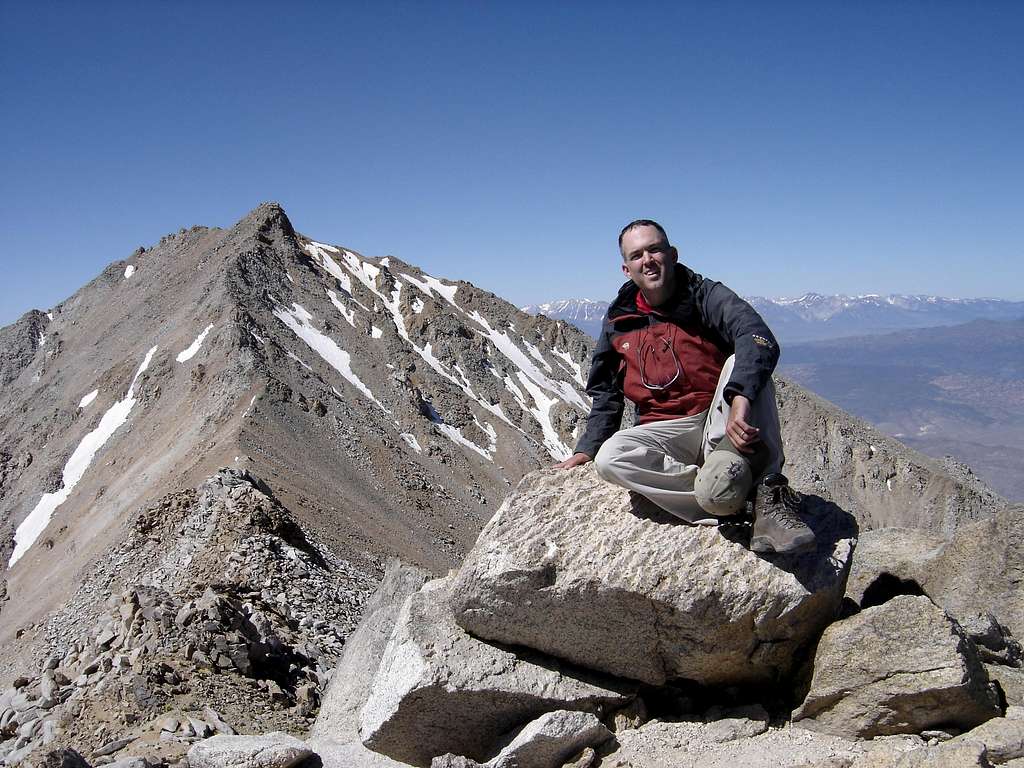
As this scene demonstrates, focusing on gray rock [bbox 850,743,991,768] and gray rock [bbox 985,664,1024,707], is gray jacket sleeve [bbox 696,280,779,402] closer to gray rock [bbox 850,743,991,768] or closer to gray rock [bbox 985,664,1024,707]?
gray rock [bbox 850,743,991,768]

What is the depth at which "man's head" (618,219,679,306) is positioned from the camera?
7762mm

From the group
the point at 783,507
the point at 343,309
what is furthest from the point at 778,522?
the point at 343,309

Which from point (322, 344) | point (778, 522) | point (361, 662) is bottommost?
point (361, 662)

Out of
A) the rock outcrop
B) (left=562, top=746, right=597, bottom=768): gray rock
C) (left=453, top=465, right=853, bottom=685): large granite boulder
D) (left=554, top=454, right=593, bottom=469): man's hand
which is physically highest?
(left=554, top=454, right=593, bottom=469): man's hand

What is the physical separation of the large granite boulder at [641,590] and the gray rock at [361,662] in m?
2.47

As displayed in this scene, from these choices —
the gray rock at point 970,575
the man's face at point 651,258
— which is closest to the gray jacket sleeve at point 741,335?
the man's face at point 651,258

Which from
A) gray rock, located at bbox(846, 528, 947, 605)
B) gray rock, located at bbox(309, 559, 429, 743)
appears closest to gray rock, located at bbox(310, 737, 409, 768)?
gray rock, located at bbox(309, 559, 429, 743)

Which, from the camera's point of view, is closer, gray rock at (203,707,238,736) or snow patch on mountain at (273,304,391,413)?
gray rock at (203,707,238,736)

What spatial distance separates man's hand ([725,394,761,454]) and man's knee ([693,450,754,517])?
190 mm

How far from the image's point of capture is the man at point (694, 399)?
7.09 metres

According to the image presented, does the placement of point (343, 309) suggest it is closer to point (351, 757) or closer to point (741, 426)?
point (351, 757)

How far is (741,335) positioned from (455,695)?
5.29 m

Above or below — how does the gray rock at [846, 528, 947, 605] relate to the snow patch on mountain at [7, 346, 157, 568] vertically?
below

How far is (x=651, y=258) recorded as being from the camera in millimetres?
7766
